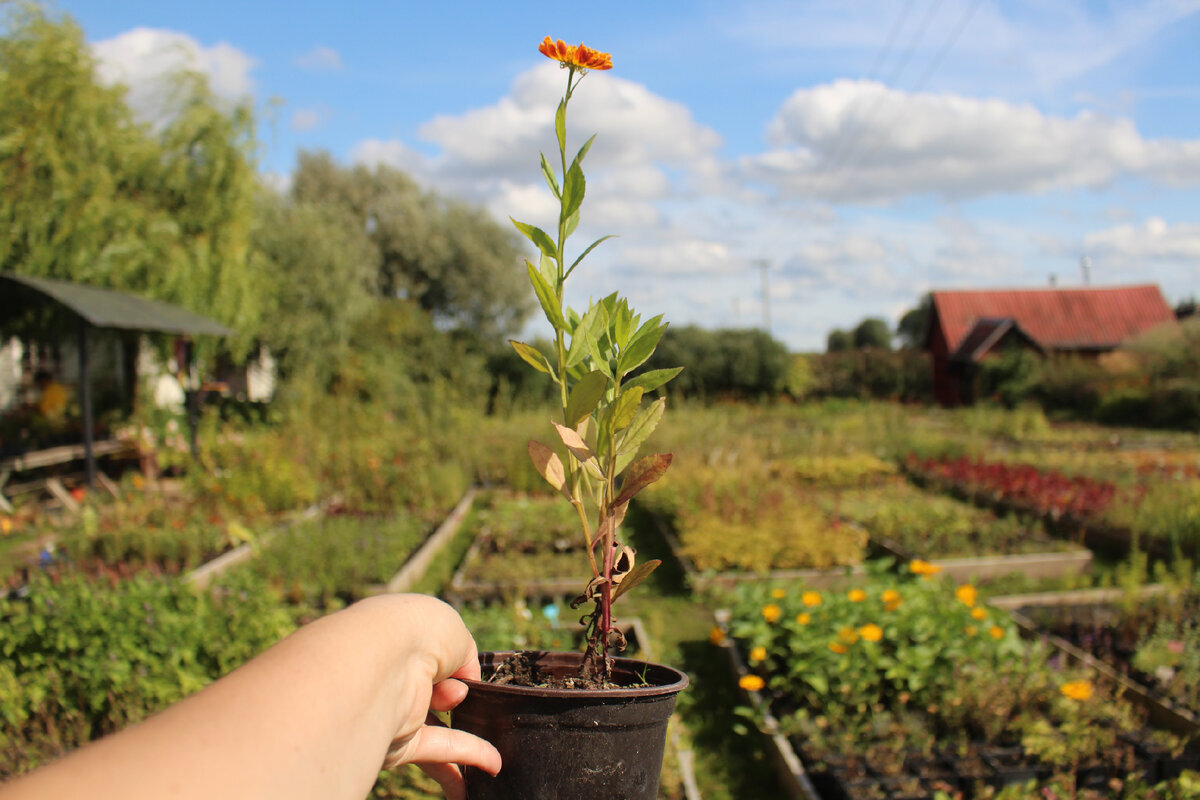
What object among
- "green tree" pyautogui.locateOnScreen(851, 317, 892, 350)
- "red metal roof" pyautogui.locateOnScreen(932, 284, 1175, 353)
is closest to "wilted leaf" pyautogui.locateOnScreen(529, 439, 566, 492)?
"red metal roof" pyautogui.locateOnScreen(932, 284, 1175, 353)

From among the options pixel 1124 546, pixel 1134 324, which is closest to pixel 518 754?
pixel 1124 546

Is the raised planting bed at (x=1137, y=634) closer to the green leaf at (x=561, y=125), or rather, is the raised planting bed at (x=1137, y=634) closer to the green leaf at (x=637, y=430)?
the green leaf at (x=637, y=430)

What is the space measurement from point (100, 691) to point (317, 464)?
575 cm

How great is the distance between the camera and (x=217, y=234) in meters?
12.5

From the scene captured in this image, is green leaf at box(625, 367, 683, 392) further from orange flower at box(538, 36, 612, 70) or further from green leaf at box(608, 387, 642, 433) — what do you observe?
orange flower at box(538, 36, 612, 70)

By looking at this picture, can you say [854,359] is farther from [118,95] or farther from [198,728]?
[198,728]

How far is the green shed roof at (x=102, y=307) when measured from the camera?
8.08 metres

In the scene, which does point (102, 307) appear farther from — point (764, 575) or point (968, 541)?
point (968, 541)

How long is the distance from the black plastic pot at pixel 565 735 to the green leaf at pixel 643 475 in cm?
→ 21

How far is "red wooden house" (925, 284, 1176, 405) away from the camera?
27.8 metres

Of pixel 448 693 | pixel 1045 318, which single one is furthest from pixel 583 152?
pixel 1045 318

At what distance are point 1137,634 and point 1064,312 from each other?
28.5 m

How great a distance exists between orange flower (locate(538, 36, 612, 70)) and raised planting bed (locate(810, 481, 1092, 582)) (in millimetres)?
6059

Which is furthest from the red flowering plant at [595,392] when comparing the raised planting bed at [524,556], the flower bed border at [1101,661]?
the raised planting bed at [524,556]
